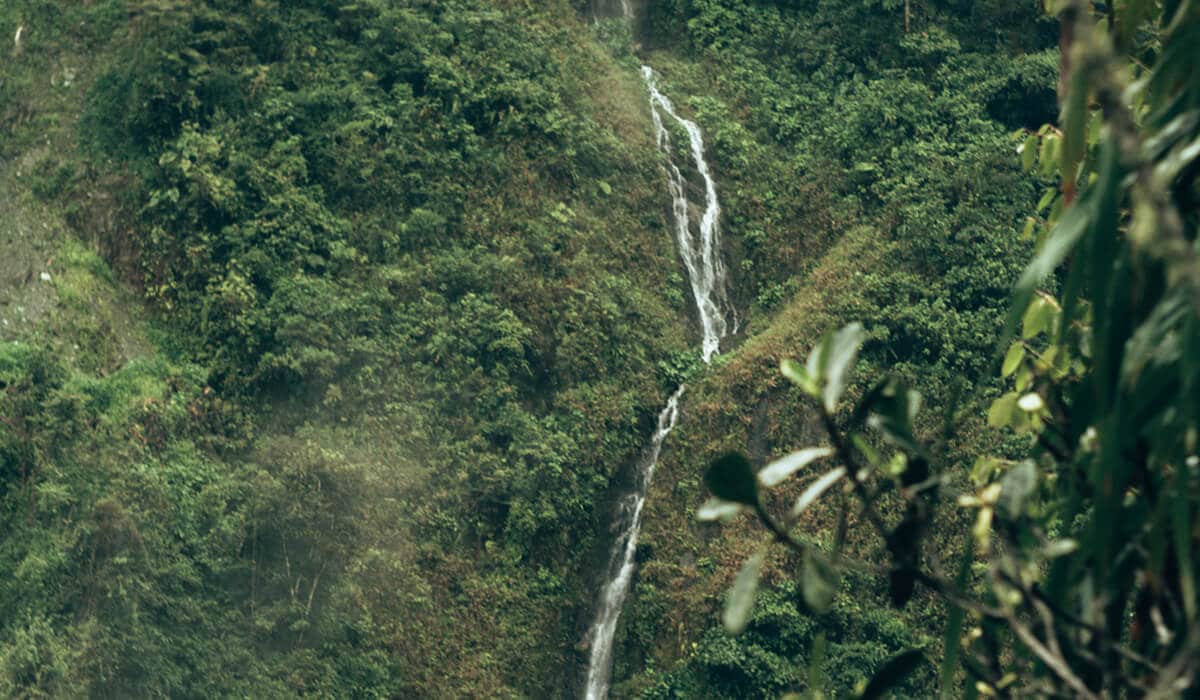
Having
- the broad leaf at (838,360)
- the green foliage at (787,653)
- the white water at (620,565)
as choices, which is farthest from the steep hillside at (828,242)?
the broad leaf at (838,360)

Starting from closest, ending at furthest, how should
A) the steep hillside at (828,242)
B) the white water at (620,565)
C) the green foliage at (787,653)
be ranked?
the green foliage at (787,653), the steep hillside at (828,242), the white water at (620,565)

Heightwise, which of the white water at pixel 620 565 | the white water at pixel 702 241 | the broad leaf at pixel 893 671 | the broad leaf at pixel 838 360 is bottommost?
the white water at pixel 620 565

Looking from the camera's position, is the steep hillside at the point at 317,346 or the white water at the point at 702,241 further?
the white water at the point at 702,241

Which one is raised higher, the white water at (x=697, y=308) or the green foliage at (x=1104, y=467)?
the green foliage at (x=1104, y=467)

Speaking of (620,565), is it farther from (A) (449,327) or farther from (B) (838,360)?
(B) (838,360)

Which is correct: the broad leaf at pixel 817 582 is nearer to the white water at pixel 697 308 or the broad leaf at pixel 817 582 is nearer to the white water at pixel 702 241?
the white water at pixel 697 308

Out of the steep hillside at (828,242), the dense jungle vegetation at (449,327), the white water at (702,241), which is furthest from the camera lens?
the white water at (702,241)
